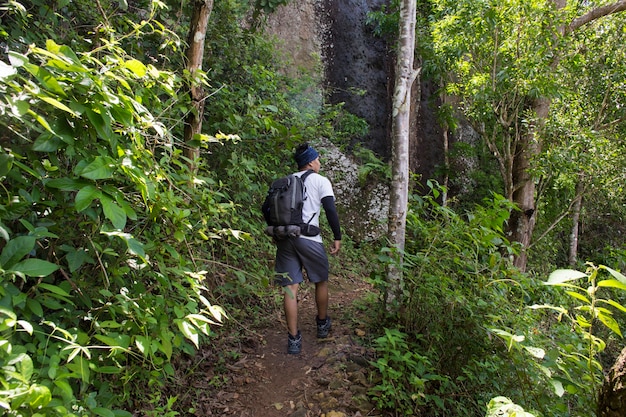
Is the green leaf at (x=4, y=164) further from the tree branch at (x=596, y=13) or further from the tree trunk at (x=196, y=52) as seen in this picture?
the tree branch at (x=596, y=13)

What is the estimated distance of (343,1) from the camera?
36.7ft

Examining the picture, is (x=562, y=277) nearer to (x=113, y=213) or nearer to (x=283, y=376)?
(x=113, y=213)

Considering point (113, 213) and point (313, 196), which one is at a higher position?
point (113, 213)

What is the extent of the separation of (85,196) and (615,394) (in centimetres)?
249

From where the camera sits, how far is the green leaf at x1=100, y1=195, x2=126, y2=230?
1723 millimetres

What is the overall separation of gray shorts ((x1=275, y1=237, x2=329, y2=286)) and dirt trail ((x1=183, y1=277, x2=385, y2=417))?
30.0 inches

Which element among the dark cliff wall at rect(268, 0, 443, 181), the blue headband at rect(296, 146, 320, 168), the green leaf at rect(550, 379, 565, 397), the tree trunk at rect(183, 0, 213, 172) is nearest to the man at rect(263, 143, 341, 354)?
the blue headband at rect(296, 146, 320, 168)

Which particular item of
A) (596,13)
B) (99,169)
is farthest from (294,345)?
(596,13)

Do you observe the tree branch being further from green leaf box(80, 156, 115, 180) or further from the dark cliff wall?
green leaf box(80, 156, 115, 180)

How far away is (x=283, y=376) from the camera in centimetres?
385

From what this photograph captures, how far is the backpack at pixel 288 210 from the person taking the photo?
3.98m

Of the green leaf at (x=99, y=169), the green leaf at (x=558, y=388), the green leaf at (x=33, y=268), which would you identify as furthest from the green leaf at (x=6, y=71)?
the green leaf at (x=558, y=388)

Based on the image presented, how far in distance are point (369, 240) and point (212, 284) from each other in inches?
210

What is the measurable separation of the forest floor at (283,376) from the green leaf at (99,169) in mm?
1904
